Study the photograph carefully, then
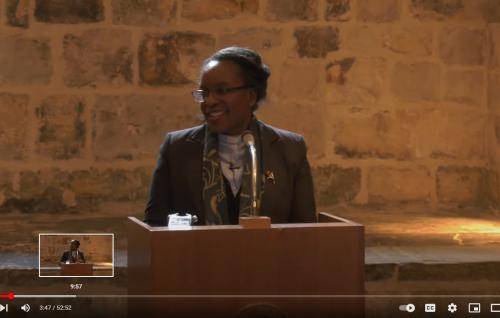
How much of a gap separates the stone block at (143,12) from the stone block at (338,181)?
1204mm

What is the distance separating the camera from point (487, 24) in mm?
5715

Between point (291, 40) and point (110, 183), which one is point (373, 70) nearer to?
point (291, 40)

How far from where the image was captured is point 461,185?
226 inches

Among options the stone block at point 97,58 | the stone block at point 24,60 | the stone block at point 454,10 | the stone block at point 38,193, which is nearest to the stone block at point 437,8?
the stone block at point 454,10

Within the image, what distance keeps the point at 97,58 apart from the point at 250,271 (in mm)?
3491

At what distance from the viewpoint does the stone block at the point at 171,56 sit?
18.0 ft

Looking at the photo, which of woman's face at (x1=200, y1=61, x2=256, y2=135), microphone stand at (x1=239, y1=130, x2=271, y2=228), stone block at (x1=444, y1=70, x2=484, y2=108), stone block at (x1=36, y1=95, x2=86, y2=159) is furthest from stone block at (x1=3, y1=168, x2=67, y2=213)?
microphone stand at (x1=239, y1=130, x2=271, y2=228)

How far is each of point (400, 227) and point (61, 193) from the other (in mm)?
1836
